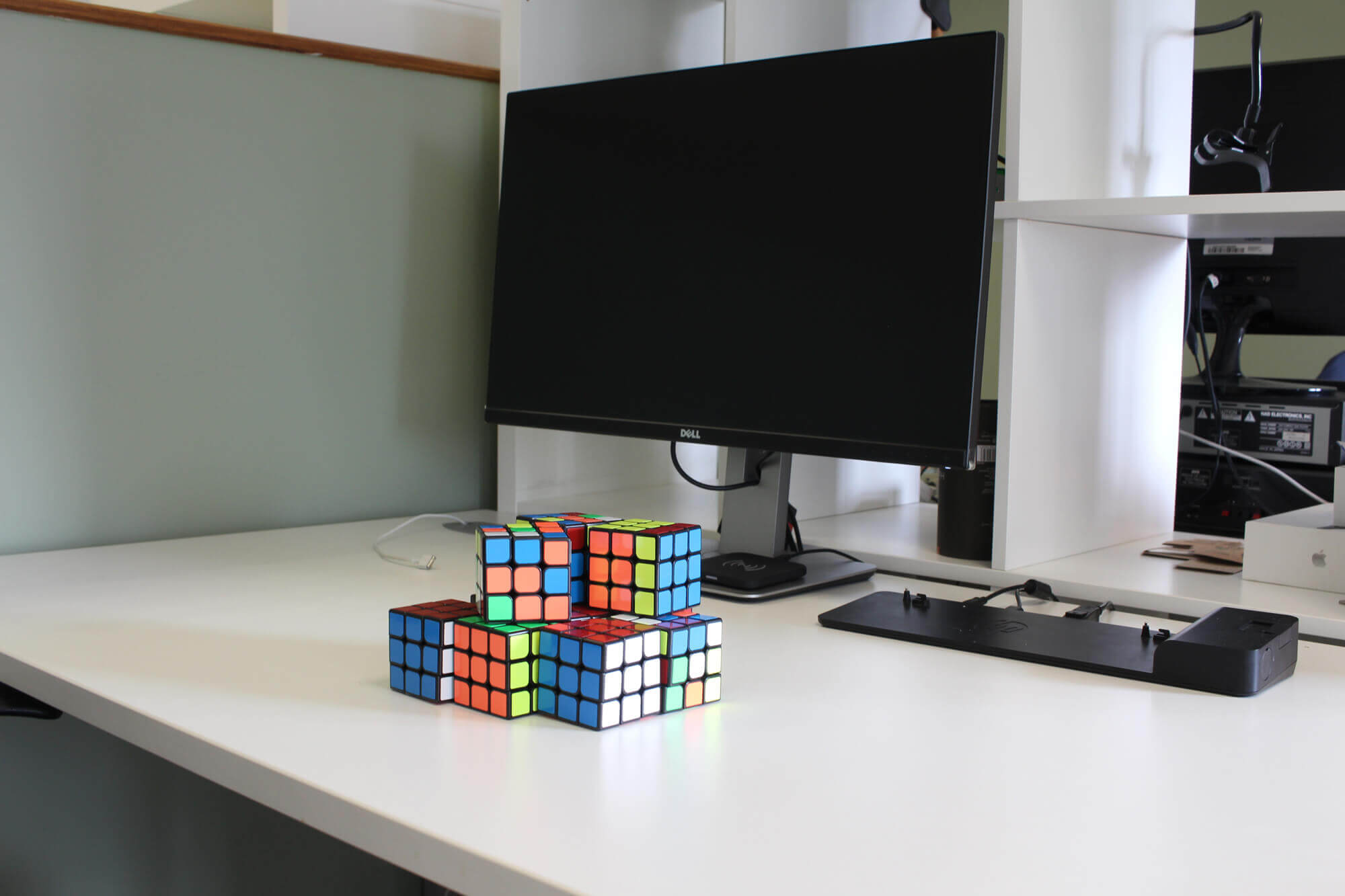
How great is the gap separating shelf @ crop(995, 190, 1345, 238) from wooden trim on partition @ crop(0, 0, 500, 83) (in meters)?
0.81

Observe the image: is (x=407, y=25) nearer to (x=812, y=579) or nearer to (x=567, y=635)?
(x=812, y=579)

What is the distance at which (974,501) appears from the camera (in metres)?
1.27

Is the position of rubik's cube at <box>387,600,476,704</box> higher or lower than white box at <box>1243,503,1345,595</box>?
lower

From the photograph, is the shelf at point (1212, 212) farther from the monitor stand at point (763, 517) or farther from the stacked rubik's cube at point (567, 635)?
the stacked rubik's cube at point (567, 635)

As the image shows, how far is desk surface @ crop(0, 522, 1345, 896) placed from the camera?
1.91ft

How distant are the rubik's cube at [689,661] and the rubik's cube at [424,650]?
5.9 inches

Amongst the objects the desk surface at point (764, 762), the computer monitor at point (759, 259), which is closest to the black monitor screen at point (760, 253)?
the computer monitor at point (759, 259)

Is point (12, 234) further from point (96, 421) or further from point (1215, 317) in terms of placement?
point (1215, 317)

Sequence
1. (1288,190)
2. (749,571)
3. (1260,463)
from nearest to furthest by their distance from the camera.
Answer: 1. (749,571)
2. (1260,463)
3. (1288,190)

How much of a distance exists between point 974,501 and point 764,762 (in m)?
0.62

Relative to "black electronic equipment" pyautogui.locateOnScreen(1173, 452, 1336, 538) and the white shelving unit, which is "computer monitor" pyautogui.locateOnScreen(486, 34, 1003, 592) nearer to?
the white shelving unit

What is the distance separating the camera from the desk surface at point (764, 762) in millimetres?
582

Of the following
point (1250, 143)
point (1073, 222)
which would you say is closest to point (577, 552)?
point (1073, 222)

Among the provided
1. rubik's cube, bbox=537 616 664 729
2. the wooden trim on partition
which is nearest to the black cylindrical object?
rubik's cube, bbox=537 616 664 729
